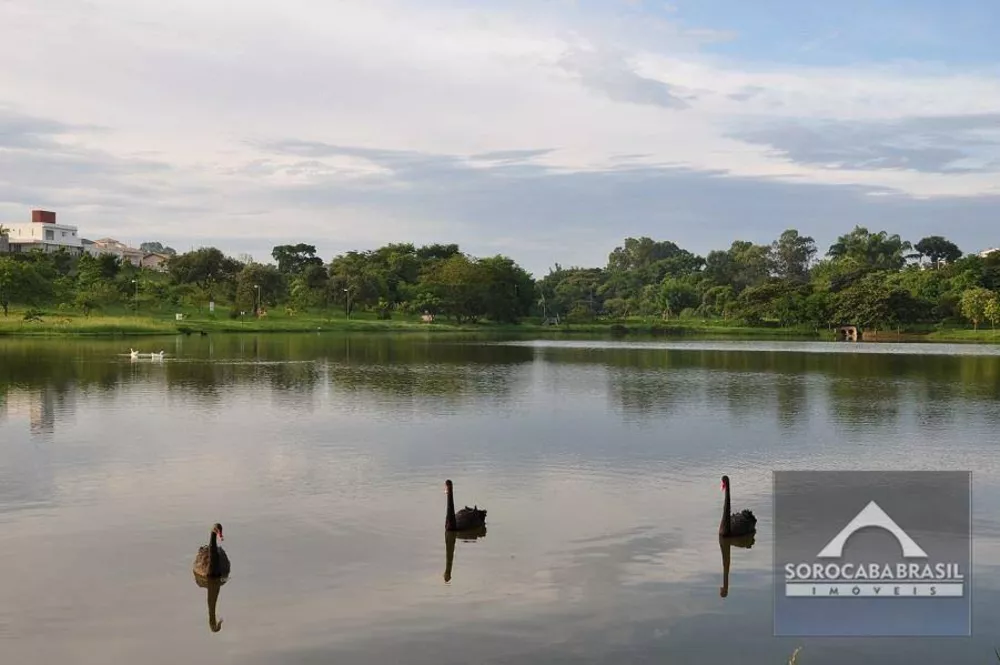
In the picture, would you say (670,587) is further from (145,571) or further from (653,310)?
(653,310)

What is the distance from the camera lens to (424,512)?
56.8 ft

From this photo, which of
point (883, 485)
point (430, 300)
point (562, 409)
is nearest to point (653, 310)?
point (430, 300)

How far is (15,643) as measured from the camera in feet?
36.0

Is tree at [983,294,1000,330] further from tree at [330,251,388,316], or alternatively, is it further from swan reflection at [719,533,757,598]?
swan reflection at [719,533,757,598]

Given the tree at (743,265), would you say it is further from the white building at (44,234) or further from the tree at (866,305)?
the white building at (44,234)

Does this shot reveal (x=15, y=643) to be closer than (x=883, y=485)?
Yes

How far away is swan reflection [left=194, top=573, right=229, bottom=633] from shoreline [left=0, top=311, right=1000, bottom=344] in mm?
69483

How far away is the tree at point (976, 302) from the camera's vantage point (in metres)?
101

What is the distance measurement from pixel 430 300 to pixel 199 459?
340ft

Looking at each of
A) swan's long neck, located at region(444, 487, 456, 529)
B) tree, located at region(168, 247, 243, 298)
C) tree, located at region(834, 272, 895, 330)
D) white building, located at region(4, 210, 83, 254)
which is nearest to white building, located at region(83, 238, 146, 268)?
white building, located at region(4, 210, 83, 254)

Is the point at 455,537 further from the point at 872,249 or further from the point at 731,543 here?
the point at 872,249

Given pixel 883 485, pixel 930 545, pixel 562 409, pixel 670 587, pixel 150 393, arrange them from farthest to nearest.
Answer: pixel 150 393 → pixel 562 409 → pixel 883 485 → pixel 930 545 → pixel 670 587

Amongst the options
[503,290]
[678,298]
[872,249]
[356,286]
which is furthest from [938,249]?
[356,286]

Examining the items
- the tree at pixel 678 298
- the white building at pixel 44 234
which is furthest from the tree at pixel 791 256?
the white building at pixel 44 234
